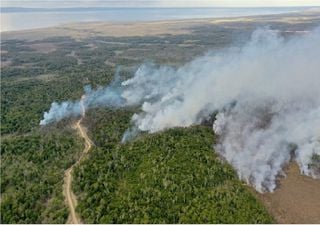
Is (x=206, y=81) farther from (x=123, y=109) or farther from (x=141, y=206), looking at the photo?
(x=141, y=206)

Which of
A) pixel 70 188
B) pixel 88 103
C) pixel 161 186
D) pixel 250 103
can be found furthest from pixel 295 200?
pixel 88 103

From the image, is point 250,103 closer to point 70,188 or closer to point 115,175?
point 115,175

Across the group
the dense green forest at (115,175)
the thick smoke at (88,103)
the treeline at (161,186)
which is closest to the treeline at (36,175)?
the dense green forest at (115,175)

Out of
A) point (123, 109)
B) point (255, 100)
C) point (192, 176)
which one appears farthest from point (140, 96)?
point (192, 176)

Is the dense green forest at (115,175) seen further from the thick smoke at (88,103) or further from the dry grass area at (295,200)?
the dry grass area at (295,200)

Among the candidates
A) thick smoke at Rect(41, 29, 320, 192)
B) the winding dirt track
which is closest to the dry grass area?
thick smoke at Rect(41, 29, 320, 192)

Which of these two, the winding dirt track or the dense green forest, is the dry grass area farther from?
the winding dirt track
